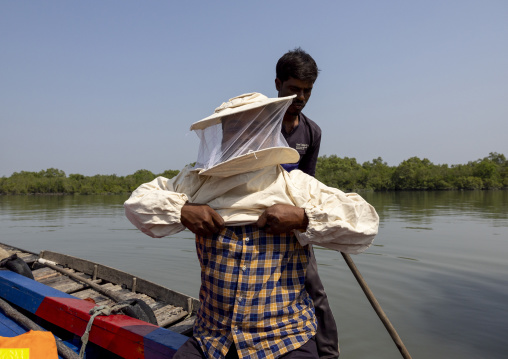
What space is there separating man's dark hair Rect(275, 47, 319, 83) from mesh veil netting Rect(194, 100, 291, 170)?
448 mm

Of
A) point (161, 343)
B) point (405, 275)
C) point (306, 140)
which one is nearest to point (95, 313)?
point (161, 343)

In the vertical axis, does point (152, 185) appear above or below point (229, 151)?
below

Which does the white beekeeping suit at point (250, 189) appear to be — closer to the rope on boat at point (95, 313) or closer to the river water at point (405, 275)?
the rope on boat at point (95, 313)

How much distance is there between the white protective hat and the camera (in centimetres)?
133

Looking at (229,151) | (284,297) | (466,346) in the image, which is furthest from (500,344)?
(229,151)

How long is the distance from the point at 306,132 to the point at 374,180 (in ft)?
197

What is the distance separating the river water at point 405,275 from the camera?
14.8ft

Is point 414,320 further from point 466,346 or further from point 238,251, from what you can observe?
point 238,251

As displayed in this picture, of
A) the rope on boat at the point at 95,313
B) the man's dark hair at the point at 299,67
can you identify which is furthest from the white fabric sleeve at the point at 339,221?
the rope on boat at the point at 95,313

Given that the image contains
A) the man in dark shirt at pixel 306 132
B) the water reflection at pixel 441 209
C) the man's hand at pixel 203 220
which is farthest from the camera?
the water reflection at pixel 441 209

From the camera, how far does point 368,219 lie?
4.19 ft

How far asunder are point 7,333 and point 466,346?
4663mm

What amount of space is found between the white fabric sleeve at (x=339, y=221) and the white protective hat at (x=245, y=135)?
21 centimetres

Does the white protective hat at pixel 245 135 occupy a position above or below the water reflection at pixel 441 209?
above
